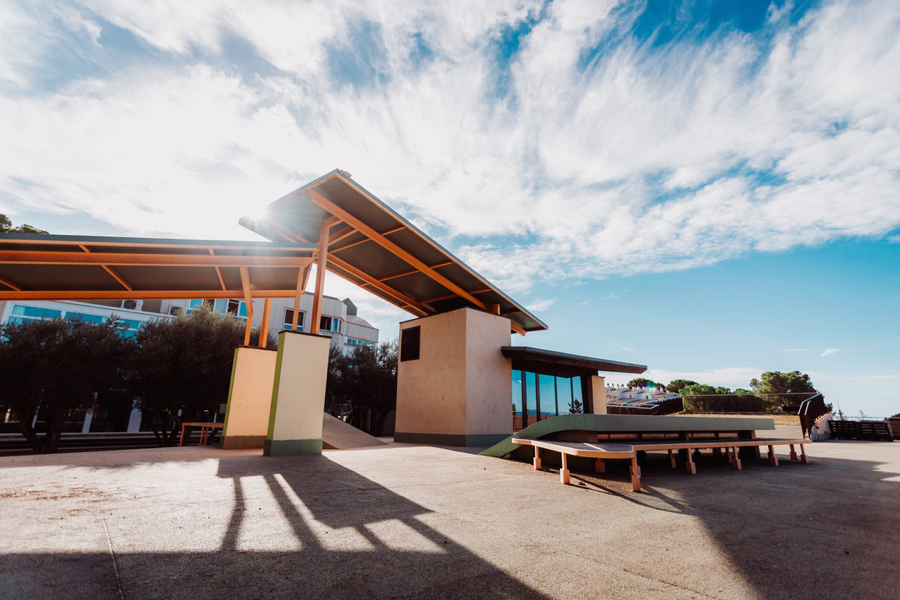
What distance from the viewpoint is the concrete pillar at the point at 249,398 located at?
379 inches

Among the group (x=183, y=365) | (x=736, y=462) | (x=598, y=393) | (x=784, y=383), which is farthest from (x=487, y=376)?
(x=784, y=383)

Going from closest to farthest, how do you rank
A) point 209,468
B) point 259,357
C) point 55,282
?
1. point 209,468
2. point 55,282
3. point 259,357

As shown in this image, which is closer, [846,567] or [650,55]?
[846,567]

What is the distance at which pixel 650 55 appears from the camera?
7379 mm

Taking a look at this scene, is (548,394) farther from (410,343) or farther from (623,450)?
(623,450)

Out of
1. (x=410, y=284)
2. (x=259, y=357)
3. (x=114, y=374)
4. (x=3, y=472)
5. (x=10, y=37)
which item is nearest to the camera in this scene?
(x=3, y=472)

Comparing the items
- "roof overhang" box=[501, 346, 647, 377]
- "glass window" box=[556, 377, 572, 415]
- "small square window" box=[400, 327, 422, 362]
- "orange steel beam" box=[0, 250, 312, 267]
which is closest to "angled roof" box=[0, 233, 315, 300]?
"orange steel beam" box=[0, 250, 312, 267]

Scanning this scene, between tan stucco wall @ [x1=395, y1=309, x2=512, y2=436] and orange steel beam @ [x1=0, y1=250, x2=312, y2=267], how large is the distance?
6.27 m

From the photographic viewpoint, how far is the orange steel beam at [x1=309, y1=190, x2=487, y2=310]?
396 inches

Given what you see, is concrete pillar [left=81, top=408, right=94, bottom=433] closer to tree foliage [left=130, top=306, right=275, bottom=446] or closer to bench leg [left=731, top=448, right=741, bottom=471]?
tree foliage [left=130, top=306, right=275, bottom=446]

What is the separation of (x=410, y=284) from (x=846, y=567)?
1293 centimetres

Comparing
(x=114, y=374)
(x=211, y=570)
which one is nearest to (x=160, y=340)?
(x=114, y=374)

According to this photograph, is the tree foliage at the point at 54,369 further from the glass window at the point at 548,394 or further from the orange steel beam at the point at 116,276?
the glass window at the point at 548,394

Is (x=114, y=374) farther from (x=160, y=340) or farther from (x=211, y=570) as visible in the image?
(x=211, y=570)
